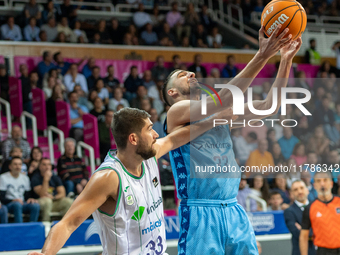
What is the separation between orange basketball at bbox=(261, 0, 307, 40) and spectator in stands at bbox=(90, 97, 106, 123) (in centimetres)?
581

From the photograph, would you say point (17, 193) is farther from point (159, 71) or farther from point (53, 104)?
point (159, 71)

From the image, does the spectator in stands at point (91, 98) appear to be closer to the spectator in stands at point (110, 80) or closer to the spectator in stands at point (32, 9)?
the spectator in stands at point (110, 80)

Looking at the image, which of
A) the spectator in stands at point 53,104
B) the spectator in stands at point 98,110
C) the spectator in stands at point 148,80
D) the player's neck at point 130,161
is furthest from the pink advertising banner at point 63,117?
the player's neck at point 130,161

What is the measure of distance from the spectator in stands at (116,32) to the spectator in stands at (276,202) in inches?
255

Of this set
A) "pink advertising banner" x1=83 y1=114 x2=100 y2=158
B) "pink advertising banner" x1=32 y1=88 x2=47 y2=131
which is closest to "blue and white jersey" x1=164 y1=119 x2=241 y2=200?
"pink advertising banner" x1=83 y1=114 x2=100 y2=158

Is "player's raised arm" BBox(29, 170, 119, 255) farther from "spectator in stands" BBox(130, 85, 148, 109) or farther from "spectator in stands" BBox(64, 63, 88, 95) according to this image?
"spectator in stands" BBox(64, 63, 88, 95)

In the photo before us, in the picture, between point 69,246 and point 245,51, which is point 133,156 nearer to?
point 69,246

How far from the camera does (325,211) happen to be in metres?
5.59

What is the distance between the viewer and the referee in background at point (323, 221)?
5492mm

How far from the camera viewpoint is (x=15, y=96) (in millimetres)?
9008

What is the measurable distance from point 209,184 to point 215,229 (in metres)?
0.36

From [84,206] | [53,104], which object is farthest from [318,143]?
[84,206]

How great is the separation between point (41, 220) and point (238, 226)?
432 centimetres

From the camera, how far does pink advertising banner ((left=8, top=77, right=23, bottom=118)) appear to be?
8.90 m
